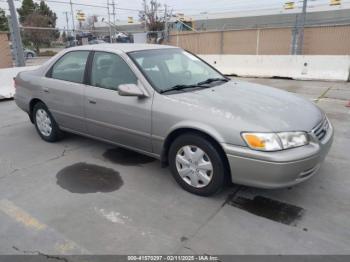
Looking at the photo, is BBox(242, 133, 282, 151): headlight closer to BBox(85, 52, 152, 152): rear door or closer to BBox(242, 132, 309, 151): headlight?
BBox(242, 132, 309, 151): headlight

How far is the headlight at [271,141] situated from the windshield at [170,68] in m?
1.22

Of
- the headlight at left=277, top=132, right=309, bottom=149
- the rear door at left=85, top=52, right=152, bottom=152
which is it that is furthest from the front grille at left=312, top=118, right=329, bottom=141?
the rear door at left=85, top=52, right=152, bottom=152

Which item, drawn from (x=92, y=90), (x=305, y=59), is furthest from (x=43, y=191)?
(x=305, y=59)

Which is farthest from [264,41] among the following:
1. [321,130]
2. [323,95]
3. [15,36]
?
[321,130]

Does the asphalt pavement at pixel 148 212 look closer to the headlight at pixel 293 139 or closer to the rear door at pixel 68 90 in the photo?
the rear door at pixel 68 90

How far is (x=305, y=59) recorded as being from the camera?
472 inches

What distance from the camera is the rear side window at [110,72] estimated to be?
3.79m

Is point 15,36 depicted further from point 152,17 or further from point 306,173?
point 152,17

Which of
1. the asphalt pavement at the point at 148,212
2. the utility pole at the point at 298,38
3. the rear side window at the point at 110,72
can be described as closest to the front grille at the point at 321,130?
the asphalt pavement at the point at 148,212

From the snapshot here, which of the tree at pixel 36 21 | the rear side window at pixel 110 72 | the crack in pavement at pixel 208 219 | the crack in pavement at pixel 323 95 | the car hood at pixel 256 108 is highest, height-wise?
the tree at pixel 36 21

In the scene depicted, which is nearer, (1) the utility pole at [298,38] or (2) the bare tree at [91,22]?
(1) the utility pole at [298,38]

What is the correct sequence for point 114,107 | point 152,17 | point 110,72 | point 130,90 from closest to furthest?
point 130,90 < point 114,107 < point 110,72 < point 152,17

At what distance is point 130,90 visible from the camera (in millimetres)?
3441

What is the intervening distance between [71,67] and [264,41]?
39.8 feet
